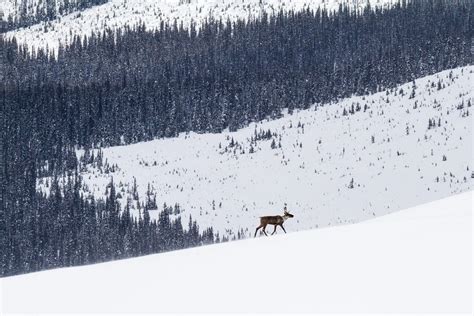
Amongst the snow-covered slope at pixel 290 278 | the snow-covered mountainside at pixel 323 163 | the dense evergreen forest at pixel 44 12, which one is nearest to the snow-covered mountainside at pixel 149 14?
the dense evergreen forest at pixel 44 12

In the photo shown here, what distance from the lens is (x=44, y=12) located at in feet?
633

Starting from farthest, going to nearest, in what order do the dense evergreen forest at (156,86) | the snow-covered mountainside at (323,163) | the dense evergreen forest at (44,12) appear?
the dense evergreen forest at (44,12), the dense evergreen forest at (156,86), the snow-covered mountainside at (323,163)

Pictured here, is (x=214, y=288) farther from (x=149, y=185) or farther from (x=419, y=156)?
(x=149, y=185)

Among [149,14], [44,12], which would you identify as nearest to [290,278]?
[149,14]

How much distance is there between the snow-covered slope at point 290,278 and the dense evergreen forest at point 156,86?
179ft

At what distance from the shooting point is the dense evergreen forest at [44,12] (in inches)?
7411

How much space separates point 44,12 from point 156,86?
309 ft

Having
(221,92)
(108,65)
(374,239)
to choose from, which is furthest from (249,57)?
(374,239)

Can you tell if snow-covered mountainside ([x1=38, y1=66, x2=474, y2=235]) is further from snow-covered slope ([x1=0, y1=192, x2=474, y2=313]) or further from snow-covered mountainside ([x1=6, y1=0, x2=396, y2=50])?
snow-covered mountainside ([x1=6, y1=0, x2=396, y2=50])

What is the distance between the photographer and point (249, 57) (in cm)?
11194

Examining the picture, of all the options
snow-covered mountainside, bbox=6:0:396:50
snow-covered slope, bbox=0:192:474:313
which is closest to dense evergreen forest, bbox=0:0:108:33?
snow-covered mountainside, bbox=6:0:396:50

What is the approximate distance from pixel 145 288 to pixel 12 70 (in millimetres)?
121254

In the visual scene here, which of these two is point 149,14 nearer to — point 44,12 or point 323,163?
point 44,12

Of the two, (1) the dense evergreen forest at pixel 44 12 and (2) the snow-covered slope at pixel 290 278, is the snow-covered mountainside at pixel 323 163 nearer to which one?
(2) the snow-covered slope at pixel 290 278
